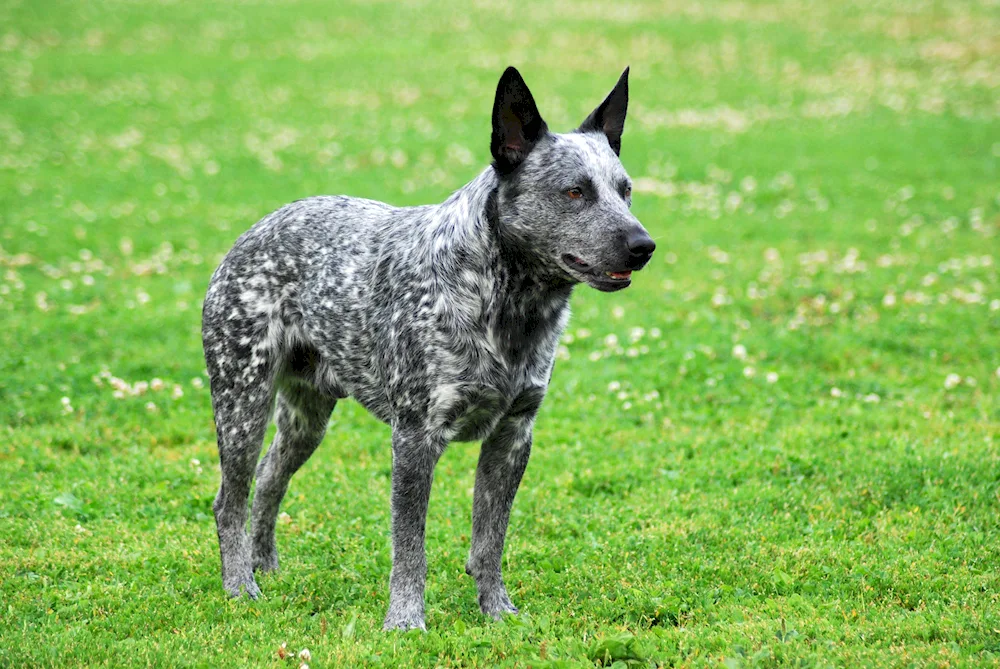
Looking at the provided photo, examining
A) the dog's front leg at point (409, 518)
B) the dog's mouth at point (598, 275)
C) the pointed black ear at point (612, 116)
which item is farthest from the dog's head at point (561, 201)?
the dog's front leg at point (409, 518)

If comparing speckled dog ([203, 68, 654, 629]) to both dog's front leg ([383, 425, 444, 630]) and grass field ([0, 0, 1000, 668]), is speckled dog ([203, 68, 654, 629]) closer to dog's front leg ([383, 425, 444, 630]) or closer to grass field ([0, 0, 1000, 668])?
dog's front leg ([383, 425, 444, 630])

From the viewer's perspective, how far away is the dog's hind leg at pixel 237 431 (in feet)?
21.1

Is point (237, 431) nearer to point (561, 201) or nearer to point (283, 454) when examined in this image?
point (283, 454)

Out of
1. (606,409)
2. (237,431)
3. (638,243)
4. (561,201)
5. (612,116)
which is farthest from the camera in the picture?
(606,409)

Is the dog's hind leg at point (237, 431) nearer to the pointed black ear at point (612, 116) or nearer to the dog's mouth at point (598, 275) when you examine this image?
the dog's mouth at point (598, 275)

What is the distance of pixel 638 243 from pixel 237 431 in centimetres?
282

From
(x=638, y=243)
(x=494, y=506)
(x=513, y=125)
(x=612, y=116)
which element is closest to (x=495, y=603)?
(x=494, y=506)

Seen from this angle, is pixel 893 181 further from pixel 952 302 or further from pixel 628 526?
pixel 628 526

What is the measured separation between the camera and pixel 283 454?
22.5ft

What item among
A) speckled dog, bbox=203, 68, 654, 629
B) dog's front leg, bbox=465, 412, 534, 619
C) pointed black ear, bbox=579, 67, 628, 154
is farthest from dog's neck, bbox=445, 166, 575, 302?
dog's front leg, bbox=465, 412, 534, 619

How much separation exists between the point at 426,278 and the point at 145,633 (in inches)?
100

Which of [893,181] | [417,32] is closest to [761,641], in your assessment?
[893,181]

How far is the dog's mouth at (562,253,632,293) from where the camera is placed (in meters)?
5.49

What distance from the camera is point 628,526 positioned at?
24.3 feet
